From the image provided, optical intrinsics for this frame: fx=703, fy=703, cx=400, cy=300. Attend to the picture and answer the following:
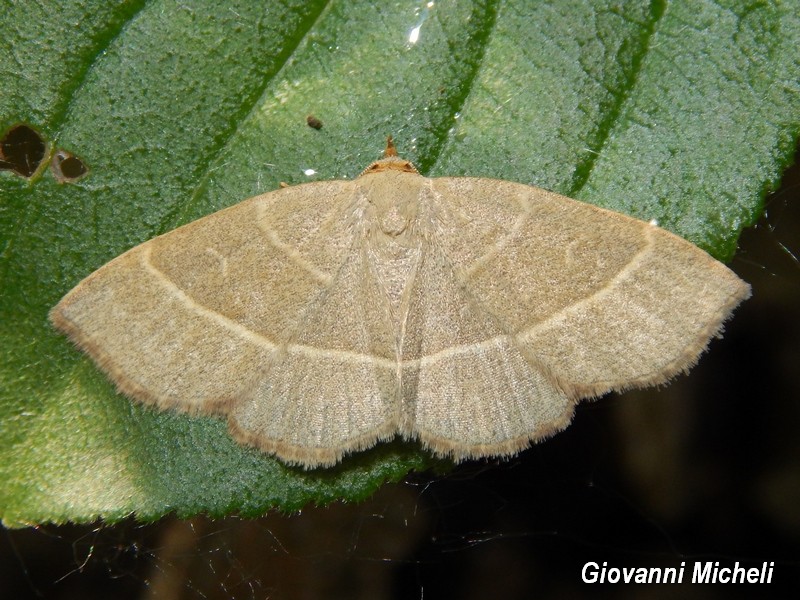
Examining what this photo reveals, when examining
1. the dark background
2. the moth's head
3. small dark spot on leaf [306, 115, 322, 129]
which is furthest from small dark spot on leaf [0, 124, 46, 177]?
the dark background

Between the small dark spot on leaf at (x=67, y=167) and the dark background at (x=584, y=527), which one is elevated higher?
the small dark spot on leaf at (x=67, y=167)

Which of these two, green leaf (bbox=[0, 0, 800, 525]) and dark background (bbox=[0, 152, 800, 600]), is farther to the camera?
dark background (bbox=[0, 152, 800, 600])

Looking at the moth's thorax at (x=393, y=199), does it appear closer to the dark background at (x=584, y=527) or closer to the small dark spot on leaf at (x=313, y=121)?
the small dark spot on leaf at (x=313, y=121)

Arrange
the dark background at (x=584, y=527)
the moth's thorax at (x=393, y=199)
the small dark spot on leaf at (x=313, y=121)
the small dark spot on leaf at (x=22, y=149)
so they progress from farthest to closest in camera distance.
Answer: the dark background at (x=584, y=527), the small dark spot on leaf at (x=313, y=121), the moth's thorax at (x=393, y=199), the small dark spot on leaf at (x=22, y=149)

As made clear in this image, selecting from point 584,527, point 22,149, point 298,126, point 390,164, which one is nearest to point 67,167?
point 22,149

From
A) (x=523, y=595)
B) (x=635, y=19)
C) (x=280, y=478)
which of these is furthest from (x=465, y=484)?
(x=635, y=19)

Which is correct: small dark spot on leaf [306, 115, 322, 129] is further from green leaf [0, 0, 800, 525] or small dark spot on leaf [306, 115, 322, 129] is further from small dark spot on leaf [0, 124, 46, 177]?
small dark spot on leaf [0, 124, 46, 177]

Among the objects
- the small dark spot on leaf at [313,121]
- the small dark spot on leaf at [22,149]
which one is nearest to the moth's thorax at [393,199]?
the small dark spot on leaf at [313,121]
